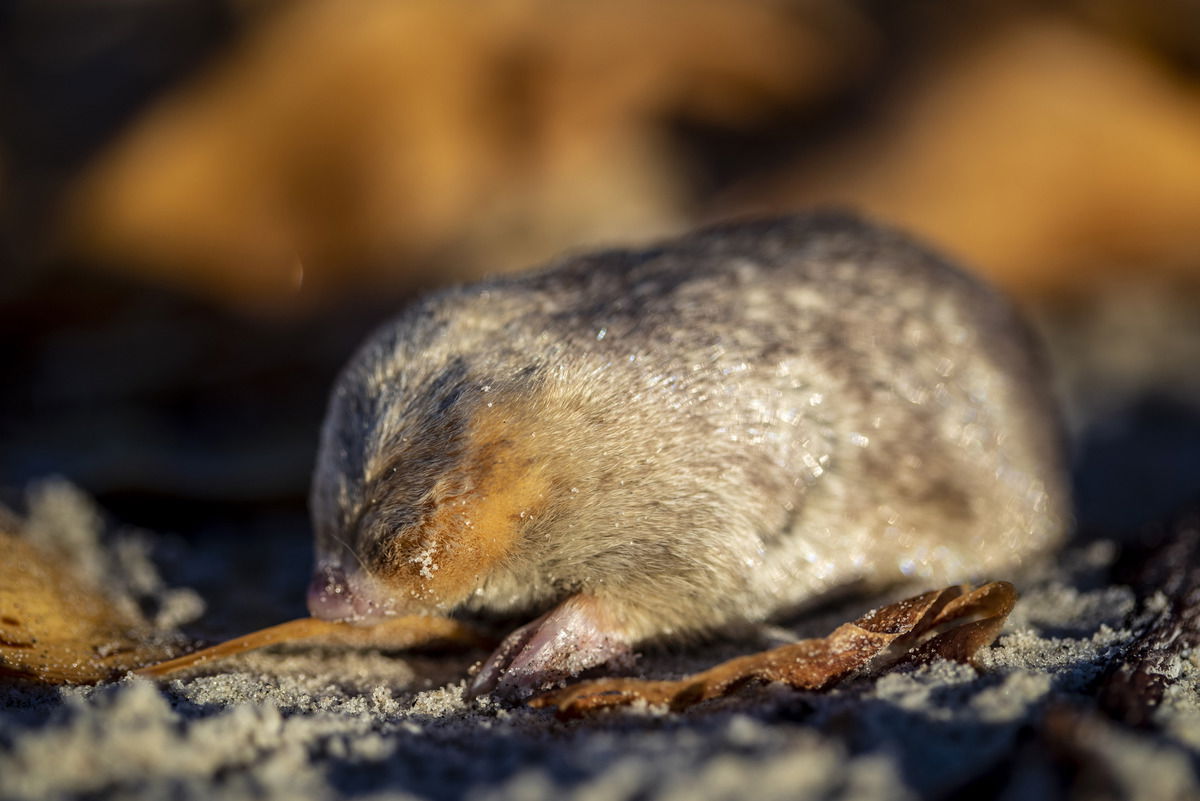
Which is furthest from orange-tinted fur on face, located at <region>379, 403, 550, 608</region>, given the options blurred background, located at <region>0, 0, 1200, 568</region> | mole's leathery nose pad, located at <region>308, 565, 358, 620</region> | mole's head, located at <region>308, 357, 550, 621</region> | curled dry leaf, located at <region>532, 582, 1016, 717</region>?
blurred background, located at <region>0, 0, 1200, 568</region>

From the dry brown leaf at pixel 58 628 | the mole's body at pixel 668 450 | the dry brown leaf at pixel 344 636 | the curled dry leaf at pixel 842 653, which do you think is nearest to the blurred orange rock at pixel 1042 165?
the mole's body at pixel 668 450

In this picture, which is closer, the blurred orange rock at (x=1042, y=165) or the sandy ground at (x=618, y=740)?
the sandy ground at (x=618, y=740)

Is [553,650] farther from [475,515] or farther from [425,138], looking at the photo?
[425,138]

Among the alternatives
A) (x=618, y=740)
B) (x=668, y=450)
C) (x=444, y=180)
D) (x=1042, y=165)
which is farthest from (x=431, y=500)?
(x=1042, y=165)

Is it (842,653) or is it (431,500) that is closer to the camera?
(842,653)

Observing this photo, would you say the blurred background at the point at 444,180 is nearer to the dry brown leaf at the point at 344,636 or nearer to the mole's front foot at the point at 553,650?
the dry brown leaf at the point at 344,636

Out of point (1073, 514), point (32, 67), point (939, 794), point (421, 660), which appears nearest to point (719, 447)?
point (421, 660)
